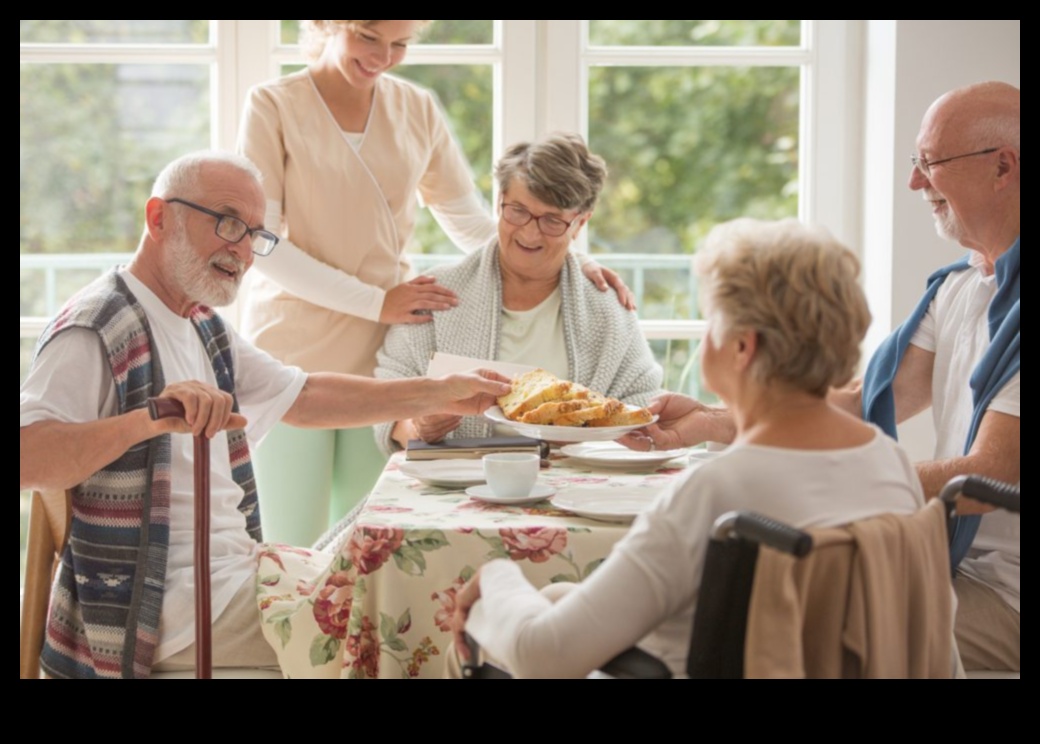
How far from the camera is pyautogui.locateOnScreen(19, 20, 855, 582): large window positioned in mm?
3666

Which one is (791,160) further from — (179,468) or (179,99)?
(179,468)

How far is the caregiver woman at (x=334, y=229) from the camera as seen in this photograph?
297 centimetres

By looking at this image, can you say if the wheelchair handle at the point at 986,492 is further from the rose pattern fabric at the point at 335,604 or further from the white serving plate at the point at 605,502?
the rose pattern fabric at the point at 335,604

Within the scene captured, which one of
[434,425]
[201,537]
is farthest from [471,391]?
[201,537]

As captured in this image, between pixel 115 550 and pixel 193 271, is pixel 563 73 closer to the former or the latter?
pixel 193 271

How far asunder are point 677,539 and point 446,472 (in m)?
0.88

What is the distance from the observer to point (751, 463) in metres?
1.26

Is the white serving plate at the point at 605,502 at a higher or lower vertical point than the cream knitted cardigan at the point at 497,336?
lower

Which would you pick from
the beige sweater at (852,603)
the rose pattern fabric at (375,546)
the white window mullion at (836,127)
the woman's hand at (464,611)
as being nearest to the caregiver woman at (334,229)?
the white window mullion at (836,127)

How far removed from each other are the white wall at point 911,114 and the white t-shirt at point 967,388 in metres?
1.28

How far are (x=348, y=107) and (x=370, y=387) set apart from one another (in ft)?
3.13

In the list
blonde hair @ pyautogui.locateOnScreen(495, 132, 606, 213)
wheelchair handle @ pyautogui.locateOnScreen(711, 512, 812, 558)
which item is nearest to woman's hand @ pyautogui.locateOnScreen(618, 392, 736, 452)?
blonde hair @ pyautogui.locateOnScreen(495, 132, 606, 213)
